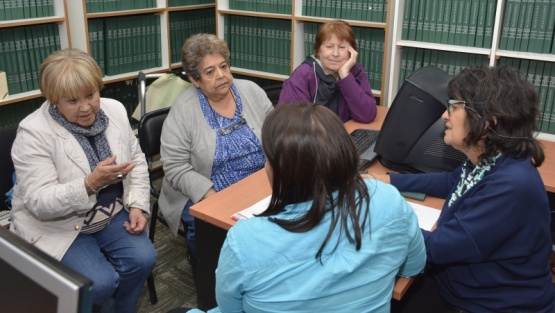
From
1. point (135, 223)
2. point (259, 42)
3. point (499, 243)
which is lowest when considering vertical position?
point (135, 223)

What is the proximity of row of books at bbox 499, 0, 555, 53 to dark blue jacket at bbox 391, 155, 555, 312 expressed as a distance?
168 cm

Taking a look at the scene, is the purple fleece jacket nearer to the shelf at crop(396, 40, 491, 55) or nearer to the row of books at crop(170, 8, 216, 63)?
the shelf at crop(396, 40, 491, 55)

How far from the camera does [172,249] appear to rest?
9.73 ft

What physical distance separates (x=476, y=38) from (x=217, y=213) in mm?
1974

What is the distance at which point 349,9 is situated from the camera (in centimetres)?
334

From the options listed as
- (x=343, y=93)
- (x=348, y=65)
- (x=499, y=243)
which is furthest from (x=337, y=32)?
(x=499, y=243)

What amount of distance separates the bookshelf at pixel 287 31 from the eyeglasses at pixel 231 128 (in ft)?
4.16

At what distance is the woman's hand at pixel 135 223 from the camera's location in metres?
2.12

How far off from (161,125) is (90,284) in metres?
1.89

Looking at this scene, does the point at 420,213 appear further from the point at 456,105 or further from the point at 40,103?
the point at 40,103

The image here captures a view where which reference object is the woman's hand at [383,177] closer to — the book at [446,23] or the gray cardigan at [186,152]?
the gray cardigan at [186,152]

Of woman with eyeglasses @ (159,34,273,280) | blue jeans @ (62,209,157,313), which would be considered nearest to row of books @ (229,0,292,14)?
woman with eyeglasses @ (159,34,273,280)

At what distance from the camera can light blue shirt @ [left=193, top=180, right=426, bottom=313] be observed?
1085mm

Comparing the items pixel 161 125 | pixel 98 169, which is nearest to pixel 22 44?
pixel 161 125
